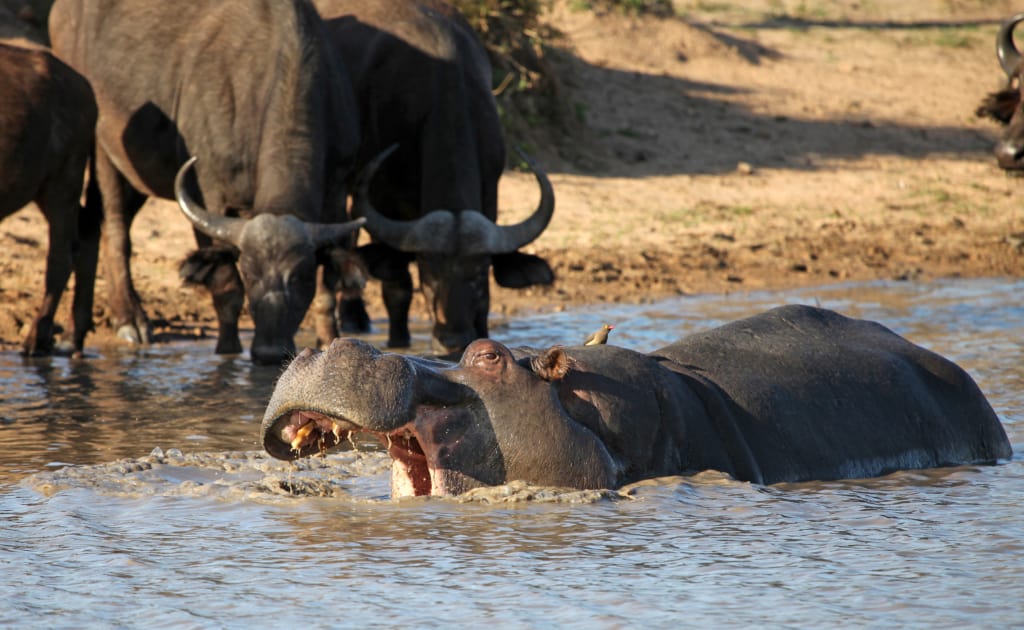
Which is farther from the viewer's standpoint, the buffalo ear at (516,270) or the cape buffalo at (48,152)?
the buffalo ear at (516,270)

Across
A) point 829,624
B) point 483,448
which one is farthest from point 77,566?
point 829,624

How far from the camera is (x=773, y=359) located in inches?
215

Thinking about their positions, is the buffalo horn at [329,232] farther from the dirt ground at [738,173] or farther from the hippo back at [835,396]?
the hippo back at [835,396]

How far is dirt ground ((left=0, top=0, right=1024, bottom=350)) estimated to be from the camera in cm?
1148

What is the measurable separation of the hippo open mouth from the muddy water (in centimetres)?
10

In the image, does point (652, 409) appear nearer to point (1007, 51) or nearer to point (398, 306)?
point (398, 306)

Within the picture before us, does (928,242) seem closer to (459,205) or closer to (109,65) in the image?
(459,205)

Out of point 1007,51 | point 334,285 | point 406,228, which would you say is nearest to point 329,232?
point 334,285

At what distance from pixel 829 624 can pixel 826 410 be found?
1567 millimetres

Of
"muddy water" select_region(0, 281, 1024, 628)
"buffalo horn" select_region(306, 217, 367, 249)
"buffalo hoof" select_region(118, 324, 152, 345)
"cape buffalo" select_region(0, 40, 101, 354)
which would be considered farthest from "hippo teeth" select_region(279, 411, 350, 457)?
"buffalo hoof" select_region(118, 324, 152, 345)

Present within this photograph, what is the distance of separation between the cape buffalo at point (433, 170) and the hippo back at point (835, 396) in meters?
3.58

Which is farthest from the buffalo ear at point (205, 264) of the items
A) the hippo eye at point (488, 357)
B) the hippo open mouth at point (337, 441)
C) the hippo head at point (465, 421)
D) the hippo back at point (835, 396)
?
the hippo eye at point (488, 357)

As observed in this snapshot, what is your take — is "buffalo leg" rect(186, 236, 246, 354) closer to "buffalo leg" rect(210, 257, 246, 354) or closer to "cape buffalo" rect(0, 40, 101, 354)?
"buffalo leg" rect(210, 257, 246, 354)

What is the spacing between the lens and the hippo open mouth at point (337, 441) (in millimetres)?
4496
